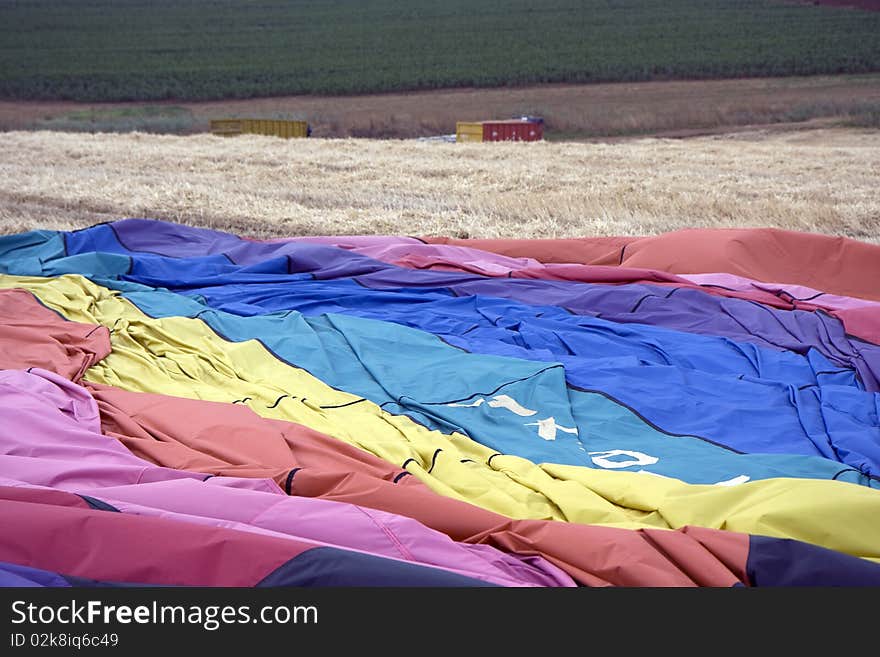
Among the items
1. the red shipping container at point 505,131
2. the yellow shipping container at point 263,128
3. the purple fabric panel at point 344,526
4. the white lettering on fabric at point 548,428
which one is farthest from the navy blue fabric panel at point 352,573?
the yellow shipping container at point 263,128

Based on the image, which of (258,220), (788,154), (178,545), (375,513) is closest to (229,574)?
(178,545)

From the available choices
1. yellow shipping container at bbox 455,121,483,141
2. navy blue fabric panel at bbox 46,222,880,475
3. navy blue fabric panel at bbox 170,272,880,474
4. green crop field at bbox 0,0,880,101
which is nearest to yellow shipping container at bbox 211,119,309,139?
yellow shipping container at bbox 455,121,483,141

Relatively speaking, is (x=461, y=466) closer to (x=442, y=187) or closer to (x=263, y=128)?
(x=442, y=187)

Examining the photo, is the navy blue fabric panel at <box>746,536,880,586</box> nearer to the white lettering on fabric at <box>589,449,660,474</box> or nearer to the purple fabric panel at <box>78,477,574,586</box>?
the purple fabric panel at <box>78,477,574,586</box>

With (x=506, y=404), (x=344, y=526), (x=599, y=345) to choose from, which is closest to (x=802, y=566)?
(x=344, y=526)

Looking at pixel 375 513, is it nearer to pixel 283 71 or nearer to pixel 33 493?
pixel 33 493

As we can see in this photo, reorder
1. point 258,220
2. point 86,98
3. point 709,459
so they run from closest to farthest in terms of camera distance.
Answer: point 709,459, point 258,220, point 86,98
